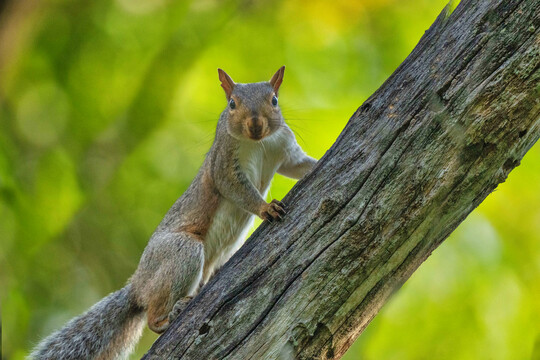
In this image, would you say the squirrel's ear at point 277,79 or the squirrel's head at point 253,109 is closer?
the squirrel's head at point 253,109

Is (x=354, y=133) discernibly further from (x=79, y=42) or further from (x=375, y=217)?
(x=79, y=42)

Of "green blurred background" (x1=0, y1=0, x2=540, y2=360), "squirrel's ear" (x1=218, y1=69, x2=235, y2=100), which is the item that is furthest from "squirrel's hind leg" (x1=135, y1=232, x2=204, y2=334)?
"green blurred background" (x1=0, y1=0, x2=540, y2=360)

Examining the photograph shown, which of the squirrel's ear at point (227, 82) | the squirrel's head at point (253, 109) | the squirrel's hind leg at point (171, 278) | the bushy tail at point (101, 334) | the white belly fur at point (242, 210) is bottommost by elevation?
the bushy tail at point (101, 334)

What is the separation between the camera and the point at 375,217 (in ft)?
7.34

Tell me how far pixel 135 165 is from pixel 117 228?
0.50 metres

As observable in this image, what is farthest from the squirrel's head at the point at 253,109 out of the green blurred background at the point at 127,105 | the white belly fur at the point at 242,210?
the green blurred background at the point at 127,105

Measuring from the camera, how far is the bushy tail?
10.3 ft

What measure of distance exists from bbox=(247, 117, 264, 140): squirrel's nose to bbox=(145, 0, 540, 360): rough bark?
Answer: 79cm

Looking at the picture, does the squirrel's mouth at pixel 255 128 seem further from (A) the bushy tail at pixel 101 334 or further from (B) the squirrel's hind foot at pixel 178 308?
(A) the bushy tail at pixel 101 334

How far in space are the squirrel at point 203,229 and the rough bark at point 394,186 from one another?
0.68 m

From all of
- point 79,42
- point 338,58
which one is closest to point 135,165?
point 79,42

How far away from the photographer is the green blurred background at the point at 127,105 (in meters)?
4.26

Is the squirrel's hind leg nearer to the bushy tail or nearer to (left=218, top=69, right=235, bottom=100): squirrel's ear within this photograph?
the bushy tail

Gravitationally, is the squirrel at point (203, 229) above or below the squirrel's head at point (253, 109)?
below
